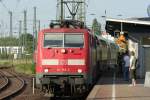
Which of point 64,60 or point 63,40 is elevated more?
point 63,40

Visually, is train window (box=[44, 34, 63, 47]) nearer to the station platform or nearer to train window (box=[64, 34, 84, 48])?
train window (box=[64, 34, 84, 48])

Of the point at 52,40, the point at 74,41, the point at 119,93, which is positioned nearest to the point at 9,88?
the point at 52,40

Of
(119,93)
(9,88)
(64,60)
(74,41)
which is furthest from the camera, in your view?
(9,88)

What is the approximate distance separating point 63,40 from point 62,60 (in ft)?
3.01

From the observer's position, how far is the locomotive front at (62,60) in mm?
21734

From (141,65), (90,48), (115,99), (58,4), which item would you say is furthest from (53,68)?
(58,4)

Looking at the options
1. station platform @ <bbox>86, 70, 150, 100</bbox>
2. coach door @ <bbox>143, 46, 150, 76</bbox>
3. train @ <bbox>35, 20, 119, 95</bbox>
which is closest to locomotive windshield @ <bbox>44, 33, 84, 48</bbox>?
train @ <bbox>35, 20, 119, 95</bbox>

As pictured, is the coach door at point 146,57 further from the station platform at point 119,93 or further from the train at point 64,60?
the train at point 64,60

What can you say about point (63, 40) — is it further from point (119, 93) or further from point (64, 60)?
point (119, 93)

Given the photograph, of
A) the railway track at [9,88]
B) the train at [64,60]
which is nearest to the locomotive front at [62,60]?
the train at [64,60]

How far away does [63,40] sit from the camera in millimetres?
22188

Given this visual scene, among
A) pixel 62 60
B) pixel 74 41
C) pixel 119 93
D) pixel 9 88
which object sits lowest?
pixel 9 88

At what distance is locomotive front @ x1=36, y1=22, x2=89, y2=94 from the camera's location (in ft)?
71.3

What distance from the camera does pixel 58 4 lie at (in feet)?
133
